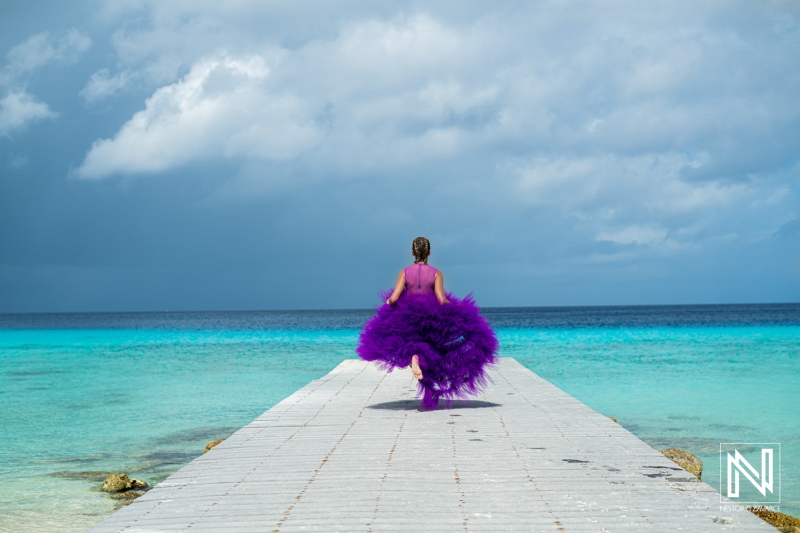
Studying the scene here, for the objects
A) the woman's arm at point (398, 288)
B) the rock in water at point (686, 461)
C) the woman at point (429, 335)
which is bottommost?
the rock in water at point (686, 461)

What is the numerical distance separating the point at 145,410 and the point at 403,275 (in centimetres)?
917

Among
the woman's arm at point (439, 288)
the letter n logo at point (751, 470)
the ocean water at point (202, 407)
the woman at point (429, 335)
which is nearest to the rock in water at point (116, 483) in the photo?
the ocean water at point (202, 407)

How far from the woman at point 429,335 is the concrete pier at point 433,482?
0.53 metres

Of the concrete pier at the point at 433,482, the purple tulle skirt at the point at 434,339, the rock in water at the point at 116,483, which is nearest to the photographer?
the concrete pier at the point at 433,482

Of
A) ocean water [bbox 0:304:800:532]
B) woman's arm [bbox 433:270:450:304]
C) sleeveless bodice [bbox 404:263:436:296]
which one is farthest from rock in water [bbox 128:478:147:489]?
woman's arm [bbox 433:270:450:304]

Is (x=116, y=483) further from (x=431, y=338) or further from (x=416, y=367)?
(x=431, y=338)

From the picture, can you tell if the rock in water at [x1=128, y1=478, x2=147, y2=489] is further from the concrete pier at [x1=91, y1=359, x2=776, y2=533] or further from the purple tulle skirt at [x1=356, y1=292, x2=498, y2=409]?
the purple tulle skirt at [x1=356, y1=292, x2=498, y2=409]

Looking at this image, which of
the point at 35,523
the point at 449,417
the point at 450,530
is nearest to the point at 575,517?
the point at 450,530

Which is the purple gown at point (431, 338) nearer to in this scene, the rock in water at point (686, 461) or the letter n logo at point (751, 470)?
the rock in water at point (686, 461)

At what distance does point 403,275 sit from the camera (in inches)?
372

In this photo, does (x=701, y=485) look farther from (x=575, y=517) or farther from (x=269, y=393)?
(x=269, y=393)

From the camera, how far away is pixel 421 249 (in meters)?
9.43

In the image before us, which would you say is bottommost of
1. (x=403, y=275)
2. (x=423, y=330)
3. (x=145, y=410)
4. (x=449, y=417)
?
(x=145, y=410)

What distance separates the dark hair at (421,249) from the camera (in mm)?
9438
